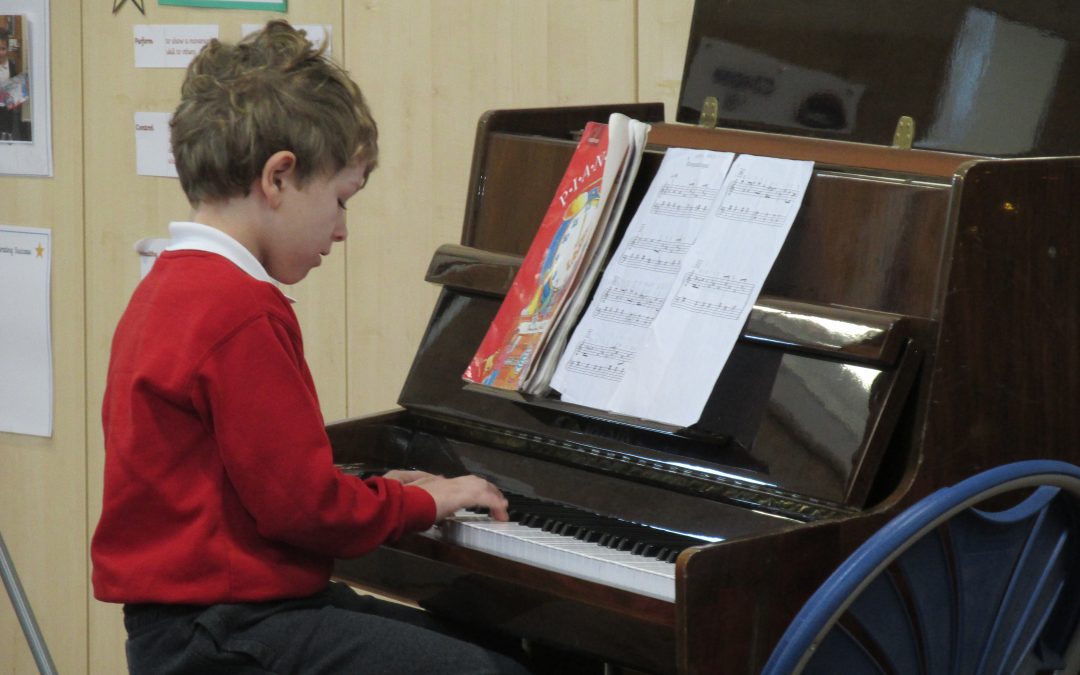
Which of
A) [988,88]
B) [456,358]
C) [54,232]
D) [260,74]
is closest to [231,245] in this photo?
[260,74]

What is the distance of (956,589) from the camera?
4.56 feet

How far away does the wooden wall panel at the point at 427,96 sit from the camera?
2.49 meters

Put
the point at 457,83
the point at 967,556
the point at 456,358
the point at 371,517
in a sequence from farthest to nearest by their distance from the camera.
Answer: the point at 457,83 < the point at 456,358 < the point at 371,517 < the point at 967,556

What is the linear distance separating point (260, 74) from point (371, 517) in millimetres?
515

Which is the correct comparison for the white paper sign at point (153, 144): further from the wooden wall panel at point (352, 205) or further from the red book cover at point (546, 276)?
the red book cover at point (546, 276)

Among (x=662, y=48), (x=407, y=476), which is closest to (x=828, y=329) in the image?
(x=407, y=476)

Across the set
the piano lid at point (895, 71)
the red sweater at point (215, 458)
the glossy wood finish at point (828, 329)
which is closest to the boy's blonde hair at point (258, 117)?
the red sweater at point (215, 458)

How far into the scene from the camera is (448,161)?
265 cm

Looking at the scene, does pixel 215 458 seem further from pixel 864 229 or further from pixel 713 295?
pixel 864 229

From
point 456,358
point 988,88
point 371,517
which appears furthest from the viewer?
point 456,358

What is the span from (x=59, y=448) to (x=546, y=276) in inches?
72.8

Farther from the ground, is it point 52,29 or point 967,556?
point 52,29

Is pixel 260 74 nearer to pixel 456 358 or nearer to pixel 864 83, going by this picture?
pixel 456 358

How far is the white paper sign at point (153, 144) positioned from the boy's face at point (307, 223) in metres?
1.47
